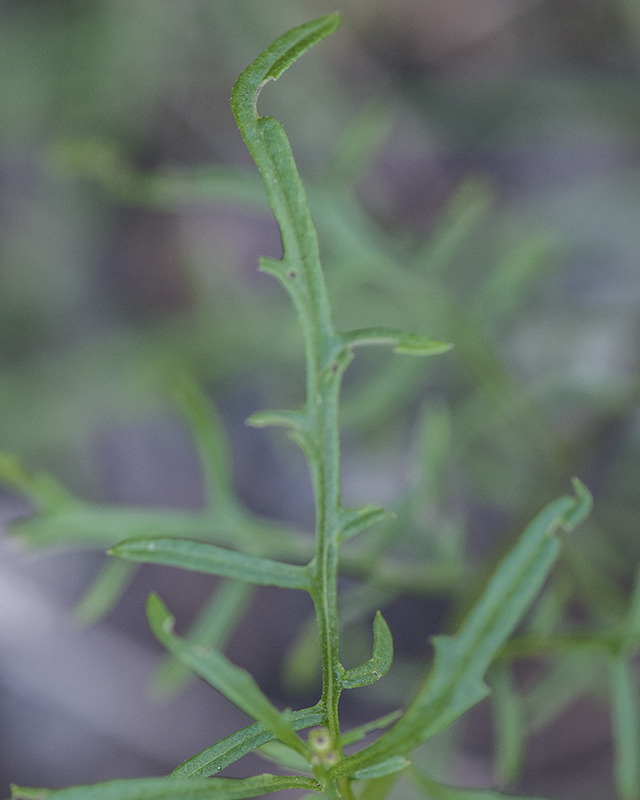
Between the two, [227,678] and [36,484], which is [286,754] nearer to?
[227,678]

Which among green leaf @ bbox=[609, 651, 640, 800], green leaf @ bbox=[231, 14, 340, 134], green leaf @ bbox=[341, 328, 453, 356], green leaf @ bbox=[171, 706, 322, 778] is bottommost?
green leaf @ bbox=[609, 651, 640, 800]

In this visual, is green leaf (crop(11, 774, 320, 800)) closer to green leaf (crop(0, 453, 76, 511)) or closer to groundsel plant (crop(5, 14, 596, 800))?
groundsel plant (crop(5, 14, 596, 800))

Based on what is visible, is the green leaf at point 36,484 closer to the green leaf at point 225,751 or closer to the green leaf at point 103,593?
the green leaf at point 103,593

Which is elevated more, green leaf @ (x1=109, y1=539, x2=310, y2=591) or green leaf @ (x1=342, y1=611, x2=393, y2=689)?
green leaf @ (x1=109, y1=539, x2=310, y2=591)

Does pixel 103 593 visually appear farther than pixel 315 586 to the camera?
Yes

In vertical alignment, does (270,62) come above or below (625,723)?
above

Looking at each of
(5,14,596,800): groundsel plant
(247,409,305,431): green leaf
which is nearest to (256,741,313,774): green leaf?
(5,14,596,800): groundsel plant

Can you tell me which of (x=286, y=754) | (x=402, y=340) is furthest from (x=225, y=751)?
(x=402, y=340)
